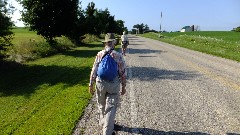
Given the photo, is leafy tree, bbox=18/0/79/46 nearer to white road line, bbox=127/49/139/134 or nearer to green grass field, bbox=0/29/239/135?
green grass field, bbox=0/29/239/135

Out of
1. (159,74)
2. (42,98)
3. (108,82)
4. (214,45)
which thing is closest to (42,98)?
(42,98)

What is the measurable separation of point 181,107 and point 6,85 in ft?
26.1

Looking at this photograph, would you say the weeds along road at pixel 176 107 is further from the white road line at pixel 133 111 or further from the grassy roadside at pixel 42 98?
the grassy roadside at pixel 42 98

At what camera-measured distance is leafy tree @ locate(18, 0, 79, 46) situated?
91.8 ft

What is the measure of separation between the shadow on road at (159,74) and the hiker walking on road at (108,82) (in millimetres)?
7048

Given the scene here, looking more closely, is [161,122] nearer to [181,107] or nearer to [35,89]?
[181,107]

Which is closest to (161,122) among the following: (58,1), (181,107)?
(181,107)

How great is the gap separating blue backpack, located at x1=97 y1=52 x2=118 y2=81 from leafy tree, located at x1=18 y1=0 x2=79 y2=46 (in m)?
22.9

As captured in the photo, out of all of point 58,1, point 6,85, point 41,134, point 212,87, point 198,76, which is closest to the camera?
point 41,134

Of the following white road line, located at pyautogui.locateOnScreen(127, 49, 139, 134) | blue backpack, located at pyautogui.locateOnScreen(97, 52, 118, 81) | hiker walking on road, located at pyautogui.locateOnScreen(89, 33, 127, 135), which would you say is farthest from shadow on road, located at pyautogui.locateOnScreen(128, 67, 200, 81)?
blue backpack, located at pyautogui.locateOnScreen(97, 52, 118, 81)

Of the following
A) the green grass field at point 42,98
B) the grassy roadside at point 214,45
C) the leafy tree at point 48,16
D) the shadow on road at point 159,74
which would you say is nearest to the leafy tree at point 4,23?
the green grass field at point 42,98

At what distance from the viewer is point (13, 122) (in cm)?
859

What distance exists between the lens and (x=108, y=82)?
6402 millimetres

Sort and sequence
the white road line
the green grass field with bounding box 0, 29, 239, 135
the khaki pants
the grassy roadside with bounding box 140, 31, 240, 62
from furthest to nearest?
the grassy roadside with bounding box 140, 31, 240, 62 < the green grass field with bounding box 0, 29, 239, 135 < the white road line < the khaki pants
